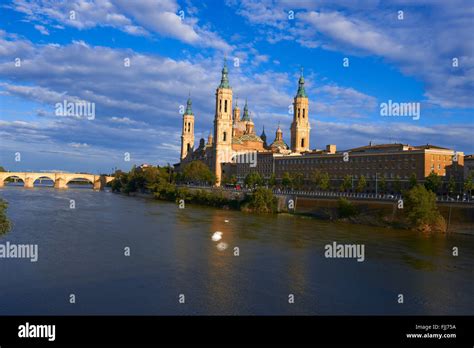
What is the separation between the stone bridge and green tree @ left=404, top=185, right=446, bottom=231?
107 m

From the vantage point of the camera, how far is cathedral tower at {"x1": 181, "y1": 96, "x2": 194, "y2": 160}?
460 ft

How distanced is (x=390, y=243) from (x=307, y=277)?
40.5 feet

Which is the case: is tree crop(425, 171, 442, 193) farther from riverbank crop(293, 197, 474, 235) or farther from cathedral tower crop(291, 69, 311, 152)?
cathedral tower crop(291, 69, 311, 152)

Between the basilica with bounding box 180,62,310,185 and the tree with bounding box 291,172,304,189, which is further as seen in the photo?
the basilica with bounding box 180,62,310,185

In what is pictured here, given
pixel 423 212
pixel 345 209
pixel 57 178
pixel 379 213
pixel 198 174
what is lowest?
pixel 379 213

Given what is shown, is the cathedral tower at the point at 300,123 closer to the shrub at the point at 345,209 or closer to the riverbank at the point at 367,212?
the riverbank at the point at 367,212

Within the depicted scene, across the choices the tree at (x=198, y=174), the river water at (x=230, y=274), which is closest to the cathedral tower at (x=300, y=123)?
the tree at (x=198, y=174)

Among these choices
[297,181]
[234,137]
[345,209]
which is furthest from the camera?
[234,137]

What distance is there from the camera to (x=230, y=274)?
22.2m

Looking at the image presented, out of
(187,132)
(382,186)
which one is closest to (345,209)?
(382,186)

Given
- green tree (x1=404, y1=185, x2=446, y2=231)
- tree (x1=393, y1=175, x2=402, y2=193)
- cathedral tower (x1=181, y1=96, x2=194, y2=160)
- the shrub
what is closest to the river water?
green tree (x1=404, y1=185, x2=446, y2=231)

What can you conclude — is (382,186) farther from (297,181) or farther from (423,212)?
(423,212)

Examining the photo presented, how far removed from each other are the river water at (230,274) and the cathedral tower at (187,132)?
342ft

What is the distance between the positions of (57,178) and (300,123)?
70.4 metres
